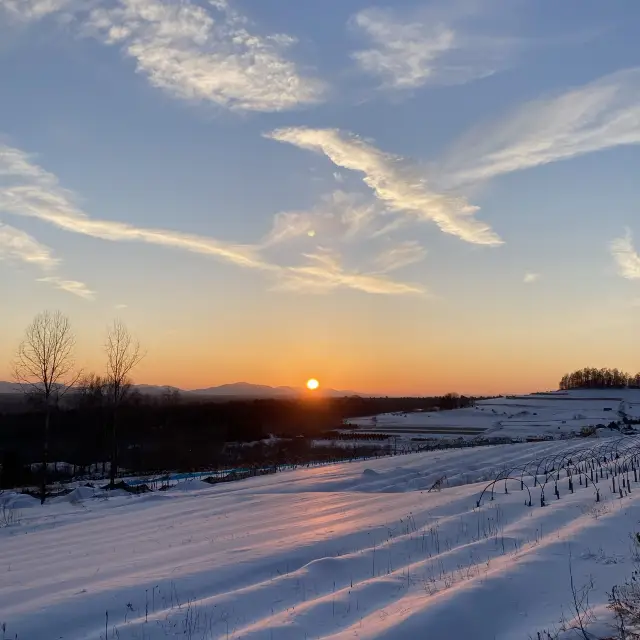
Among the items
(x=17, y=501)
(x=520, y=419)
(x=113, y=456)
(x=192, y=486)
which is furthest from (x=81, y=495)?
(x=520, y=419)

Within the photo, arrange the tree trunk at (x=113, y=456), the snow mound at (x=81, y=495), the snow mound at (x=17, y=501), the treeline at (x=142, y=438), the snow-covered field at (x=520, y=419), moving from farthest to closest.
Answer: the snow-covered field at (x=520, y=419) < the treeline at (x=142, y=438) < the tree trunk at (x=113, y=456) < the snow mound at (x=81, y=495) < the snow mound at (x=17, y=501)

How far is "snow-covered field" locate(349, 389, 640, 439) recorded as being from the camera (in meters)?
72.9

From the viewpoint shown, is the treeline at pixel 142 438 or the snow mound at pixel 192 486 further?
the treeline at pixel 142 438

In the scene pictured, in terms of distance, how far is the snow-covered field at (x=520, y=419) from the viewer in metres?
A: 72.9

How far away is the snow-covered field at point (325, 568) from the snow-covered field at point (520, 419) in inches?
2127

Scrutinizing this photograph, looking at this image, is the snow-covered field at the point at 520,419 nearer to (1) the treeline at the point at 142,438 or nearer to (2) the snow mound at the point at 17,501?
(1) the treeline at the point at 142,438

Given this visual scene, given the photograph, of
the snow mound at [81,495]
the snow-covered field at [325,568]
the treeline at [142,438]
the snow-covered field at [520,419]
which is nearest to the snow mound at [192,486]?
the snow mound at [81,495]

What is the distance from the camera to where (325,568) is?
9.49 meters

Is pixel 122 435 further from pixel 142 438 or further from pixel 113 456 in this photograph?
pixel 113 456

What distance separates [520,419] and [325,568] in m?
87.3

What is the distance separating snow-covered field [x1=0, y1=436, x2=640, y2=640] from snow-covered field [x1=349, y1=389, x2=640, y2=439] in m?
54.0

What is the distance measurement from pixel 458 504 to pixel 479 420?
264ft

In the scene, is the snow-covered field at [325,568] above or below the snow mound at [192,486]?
above

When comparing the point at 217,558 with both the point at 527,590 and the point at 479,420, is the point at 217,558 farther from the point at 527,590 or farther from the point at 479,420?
the point at 479,420
